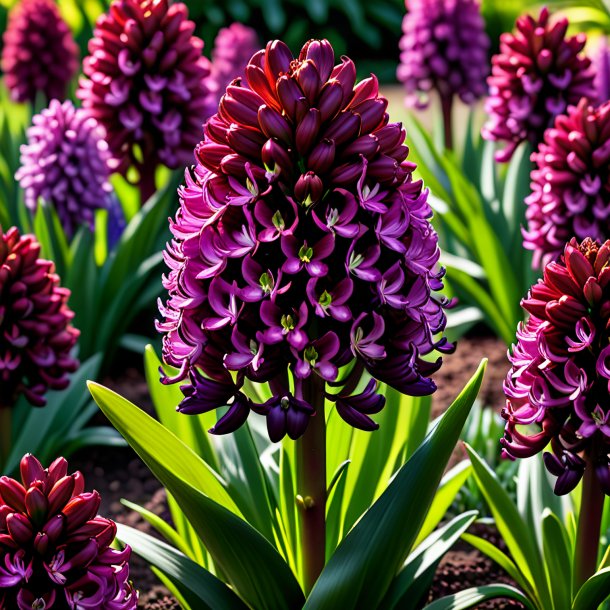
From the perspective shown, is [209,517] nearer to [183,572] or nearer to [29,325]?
[183,572]

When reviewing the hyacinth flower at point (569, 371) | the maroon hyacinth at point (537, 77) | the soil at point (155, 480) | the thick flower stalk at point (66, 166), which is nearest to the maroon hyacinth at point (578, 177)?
the maroon hyacinth at point (537, 77)

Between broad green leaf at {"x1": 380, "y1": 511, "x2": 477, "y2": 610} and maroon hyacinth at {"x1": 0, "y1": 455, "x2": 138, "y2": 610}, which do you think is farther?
broad green leaf at {"x1": 380, "y1": 511, "x2": 477, "y2": 610}

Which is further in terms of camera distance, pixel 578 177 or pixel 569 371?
pixel 578 177

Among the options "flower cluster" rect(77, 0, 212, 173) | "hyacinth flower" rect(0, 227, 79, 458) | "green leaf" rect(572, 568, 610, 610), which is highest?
"flower cluster" rect(77, 0, 212, 173)

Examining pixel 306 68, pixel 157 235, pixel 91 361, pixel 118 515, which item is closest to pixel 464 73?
pixel 157 235

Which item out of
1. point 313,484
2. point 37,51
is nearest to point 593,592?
point 313,484

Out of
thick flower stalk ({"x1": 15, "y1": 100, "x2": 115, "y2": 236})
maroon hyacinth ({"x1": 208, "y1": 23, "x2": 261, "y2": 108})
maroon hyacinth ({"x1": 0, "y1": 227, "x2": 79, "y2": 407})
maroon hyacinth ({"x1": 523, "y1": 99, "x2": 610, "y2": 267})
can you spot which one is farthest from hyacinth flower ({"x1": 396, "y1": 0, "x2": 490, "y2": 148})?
maroon hyacinth ({"x1": 0, "y1": 227, "x2": 79, "y2": 407})

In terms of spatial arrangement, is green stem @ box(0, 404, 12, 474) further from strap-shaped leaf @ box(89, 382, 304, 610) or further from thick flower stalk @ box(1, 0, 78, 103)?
thick flower stalk @ box(1, 0, 78, 103)
